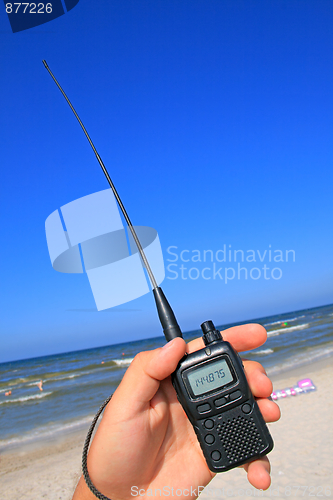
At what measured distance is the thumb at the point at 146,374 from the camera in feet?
4.25

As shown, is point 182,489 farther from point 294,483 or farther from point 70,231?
point 70,231

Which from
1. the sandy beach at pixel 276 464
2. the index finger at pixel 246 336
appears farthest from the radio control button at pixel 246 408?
the sandy beach at pixel 276 464

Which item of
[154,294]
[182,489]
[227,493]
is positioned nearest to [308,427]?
[227,493]

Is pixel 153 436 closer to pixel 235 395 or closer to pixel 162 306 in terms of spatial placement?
pixel 235 395

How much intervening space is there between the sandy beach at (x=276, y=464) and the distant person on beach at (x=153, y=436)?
3.15 meters

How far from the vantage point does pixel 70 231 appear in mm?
5016

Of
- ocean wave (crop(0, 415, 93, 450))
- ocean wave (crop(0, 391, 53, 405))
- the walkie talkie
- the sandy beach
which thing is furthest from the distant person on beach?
ocean wave (crop(0, 391, 53, 405))

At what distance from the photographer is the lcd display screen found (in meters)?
1.39

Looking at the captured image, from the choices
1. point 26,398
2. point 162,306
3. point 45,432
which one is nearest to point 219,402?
point 162,306

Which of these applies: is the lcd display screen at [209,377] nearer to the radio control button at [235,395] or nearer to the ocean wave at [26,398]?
the radio control button at [235,395]

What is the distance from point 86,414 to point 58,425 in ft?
2.67

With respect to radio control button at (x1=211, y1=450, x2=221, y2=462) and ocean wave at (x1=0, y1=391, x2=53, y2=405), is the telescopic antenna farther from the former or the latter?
ocean wave at (x1=0, y1=391, x2=53, y2=405)

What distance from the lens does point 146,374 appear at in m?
1.32

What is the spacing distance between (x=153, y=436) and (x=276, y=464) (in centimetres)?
417
